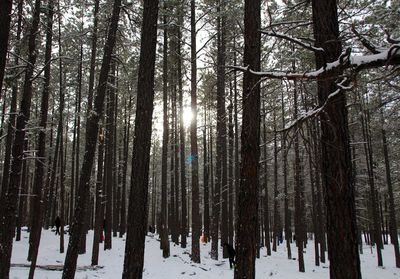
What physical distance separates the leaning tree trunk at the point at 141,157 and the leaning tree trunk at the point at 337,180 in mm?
3816

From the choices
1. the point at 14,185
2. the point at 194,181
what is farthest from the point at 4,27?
the point at 194,181

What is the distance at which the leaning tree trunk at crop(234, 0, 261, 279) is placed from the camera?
571 cm

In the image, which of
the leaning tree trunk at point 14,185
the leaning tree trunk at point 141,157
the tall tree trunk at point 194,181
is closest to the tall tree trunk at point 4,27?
the leaning tree trunk at point 141,157

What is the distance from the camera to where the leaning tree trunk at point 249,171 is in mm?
5707

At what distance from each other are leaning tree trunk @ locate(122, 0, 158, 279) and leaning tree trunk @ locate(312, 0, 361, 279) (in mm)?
3816

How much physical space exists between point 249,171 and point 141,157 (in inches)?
98.4

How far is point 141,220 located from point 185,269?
798cm

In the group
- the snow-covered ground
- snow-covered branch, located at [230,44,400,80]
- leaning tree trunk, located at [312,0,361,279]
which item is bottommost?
the snow-covered ground

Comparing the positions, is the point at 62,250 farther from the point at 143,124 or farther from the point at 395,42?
the point at 395,42

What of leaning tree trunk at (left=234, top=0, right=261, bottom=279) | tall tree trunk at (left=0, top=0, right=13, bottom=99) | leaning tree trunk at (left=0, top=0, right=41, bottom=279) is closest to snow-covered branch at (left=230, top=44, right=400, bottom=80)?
leaning tree trunk at (left=234, top=0, right=261, bottom=279)

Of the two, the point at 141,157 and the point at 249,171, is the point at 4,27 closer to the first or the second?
the point at 141,157

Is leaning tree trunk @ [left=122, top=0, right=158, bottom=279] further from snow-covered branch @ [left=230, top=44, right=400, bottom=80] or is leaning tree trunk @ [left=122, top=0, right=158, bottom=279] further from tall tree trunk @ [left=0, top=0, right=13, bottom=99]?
snow-covered branch @ [left=230, top=44, right=400, bottom=80]

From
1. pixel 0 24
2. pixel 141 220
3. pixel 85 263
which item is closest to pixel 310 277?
pixel 85 263

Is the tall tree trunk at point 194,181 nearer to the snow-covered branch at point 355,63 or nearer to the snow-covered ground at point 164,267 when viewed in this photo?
the snow-covered ground at point 164,267
